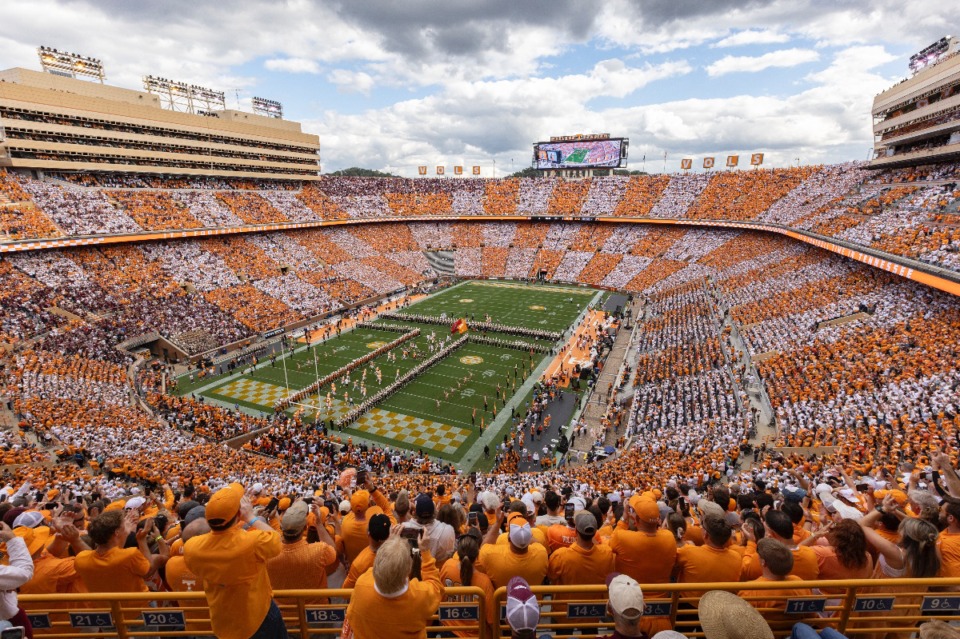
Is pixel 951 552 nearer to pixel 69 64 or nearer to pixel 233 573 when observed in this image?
pixel 233 573

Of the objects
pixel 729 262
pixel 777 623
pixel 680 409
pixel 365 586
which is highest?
pixel 729 262

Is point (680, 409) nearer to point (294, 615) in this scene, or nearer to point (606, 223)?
point (294, 615)

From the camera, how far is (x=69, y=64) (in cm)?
4400

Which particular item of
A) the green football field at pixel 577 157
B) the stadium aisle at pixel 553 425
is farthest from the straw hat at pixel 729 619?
the green football field at pixel 577 157

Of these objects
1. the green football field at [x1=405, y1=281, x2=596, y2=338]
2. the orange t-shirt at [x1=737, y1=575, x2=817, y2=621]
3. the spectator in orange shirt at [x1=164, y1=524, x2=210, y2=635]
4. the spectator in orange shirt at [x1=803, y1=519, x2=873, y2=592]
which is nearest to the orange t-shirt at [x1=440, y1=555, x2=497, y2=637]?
the orange t-shirt at [x1=737, y1=575, x2=817, y2=621]

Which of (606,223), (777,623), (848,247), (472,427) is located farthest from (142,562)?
(606,223)

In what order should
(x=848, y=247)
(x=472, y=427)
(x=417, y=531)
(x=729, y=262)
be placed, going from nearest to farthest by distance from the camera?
(x=417, y=531)
(x=472, y=427)
(x=848, y=247)
(x=729, y=262)

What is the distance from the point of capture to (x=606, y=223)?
214 ft

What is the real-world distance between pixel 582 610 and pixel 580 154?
2997 inches

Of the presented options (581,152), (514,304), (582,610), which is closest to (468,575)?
(582,610)

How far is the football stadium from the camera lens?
4.10m

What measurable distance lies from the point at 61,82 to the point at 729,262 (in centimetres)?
6451

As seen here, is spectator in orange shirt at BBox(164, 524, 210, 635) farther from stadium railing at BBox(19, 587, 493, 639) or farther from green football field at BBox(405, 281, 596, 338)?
green football field at BBox(405, 281, 596, 338)

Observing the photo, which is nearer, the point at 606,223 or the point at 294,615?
the point at 294,615
